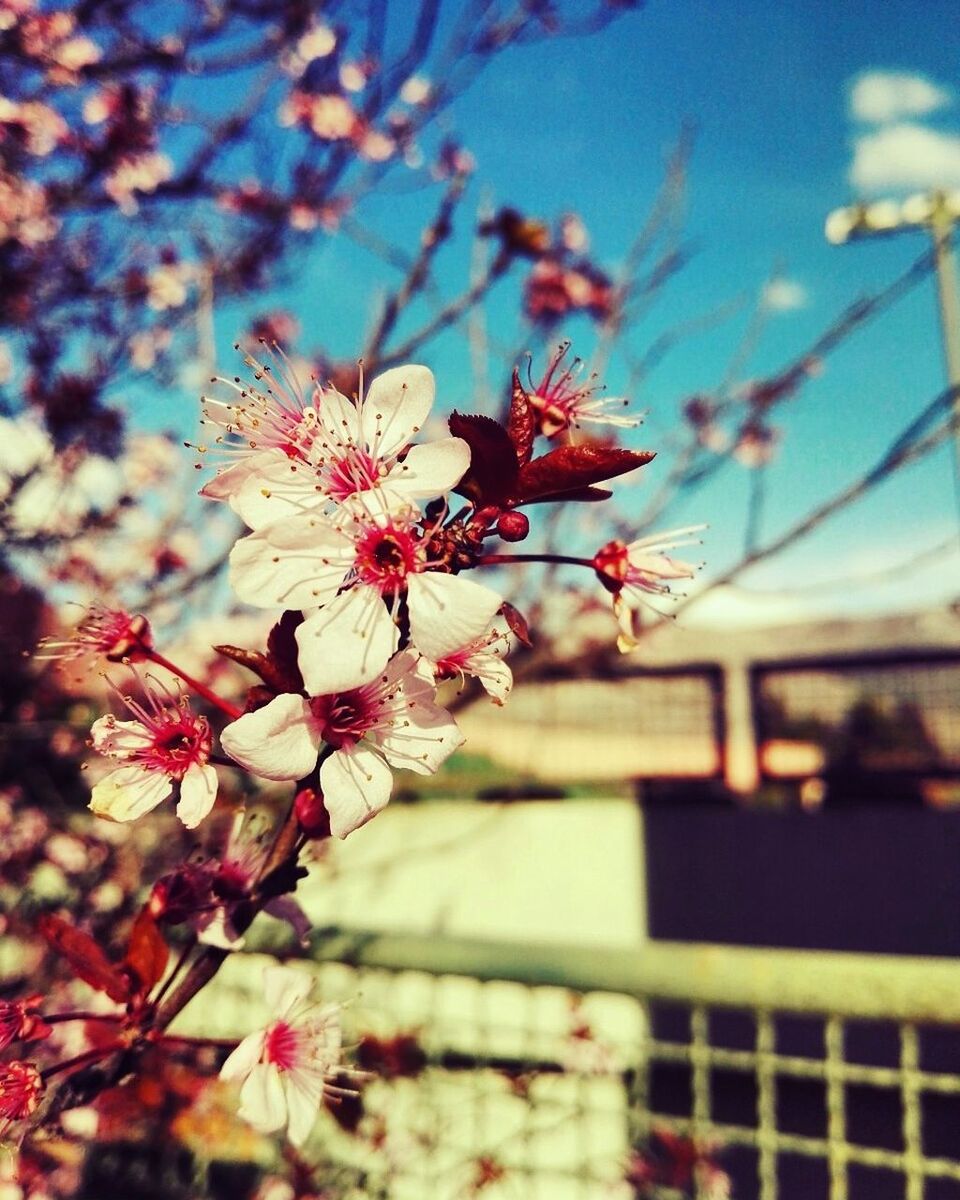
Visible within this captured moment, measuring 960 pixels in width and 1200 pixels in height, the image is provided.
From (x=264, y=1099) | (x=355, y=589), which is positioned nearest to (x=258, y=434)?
(x=355, y=589)

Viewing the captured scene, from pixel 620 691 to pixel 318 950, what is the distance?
5616mm

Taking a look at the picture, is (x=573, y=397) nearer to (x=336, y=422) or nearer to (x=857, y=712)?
(x=336, y=422)

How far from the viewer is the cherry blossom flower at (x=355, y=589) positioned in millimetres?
543

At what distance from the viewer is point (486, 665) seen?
A: 627 mm

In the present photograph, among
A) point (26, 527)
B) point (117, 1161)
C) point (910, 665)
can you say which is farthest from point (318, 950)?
point (910, 665)

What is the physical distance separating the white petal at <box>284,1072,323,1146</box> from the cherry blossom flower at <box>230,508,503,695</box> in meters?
0.37

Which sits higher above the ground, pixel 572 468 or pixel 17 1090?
pixel 572 468

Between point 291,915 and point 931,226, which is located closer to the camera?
point 291,915

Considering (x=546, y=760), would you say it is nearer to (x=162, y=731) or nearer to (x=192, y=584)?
(x=192, y=584)

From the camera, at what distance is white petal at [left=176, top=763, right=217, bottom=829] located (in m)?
0.59

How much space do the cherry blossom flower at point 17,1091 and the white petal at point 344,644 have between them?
0.35 metres

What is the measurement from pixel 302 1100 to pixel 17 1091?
21 cm

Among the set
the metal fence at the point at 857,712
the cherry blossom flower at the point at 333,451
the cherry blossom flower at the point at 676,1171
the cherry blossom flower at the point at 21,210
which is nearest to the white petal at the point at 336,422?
the cherry blossom flower at the point at 333,451

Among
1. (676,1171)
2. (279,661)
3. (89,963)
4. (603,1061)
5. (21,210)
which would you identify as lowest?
(676,1171)
